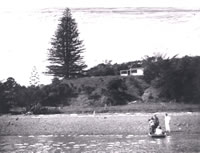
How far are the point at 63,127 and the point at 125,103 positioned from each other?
Result: 61.6ft

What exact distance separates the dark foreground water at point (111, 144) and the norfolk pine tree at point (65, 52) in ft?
110

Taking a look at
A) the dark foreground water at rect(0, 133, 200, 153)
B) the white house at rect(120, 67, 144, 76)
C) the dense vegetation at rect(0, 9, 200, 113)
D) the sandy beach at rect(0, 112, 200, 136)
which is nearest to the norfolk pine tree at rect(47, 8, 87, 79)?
the dense vegetation at rect(0, 9, 200, 113)

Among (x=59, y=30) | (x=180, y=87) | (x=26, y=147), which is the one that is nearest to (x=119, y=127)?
(x=26, y=147)

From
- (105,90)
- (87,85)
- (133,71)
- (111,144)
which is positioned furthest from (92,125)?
(133,71)

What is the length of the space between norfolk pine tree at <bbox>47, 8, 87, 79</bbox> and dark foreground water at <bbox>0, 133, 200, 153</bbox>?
110 feet

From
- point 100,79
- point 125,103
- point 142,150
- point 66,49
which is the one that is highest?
point 66,49

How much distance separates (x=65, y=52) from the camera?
6619 cm

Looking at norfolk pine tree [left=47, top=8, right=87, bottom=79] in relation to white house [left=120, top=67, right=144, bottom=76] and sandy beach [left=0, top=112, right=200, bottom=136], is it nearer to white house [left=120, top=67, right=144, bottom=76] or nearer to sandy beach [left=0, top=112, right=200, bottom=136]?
white house [left=120, top=67, right=144, bottom=76]

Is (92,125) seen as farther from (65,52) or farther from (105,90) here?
(65,52)

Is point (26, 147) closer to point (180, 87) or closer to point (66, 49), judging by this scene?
point (180, 87)

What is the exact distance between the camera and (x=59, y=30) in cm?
6644

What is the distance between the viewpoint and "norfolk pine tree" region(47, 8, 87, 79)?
65562 mm

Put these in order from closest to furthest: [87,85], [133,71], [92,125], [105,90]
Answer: [92,125] < [105,90] < [87,85] < [133,71]

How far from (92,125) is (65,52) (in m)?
31.3
